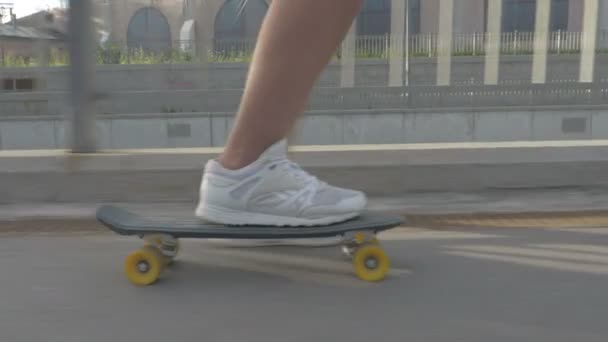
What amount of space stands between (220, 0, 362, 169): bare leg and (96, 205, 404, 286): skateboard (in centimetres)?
20

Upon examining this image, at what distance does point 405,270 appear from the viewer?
1.69 metres

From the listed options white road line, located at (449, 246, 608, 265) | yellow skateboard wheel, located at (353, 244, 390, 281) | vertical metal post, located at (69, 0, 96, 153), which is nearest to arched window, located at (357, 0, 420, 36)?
vertical metal post, located at (69, 0, 96, 153)

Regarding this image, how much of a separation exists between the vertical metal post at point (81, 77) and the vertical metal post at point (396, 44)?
8.85 feet

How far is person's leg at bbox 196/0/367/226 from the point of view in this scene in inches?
63.2

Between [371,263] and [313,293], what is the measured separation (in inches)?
7.3

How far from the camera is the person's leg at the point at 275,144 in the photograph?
1606 millimetres

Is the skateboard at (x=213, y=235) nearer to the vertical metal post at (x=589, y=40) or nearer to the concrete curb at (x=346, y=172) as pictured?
the concrete curb at (x=346, y=172)

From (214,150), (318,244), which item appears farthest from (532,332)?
(214,150)

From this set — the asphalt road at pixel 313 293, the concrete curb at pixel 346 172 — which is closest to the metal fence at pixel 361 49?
the concrete curb at pixel 346 172

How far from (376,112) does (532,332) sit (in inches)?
263

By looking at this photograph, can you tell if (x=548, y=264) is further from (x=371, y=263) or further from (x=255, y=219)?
(x=255, y=219)

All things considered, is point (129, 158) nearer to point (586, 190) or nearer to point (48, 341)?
point (48, 341)

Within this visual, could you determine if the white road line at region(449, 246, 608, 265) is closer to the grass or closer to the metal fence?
the grass

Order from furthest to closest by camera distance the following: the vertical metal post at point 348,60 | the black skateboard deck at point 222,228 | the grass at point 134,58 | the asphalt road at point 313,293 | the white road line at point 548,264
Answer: the vertical metal post at point 348,60 < the grass at point 134,58 < the white road line at point 548,264 < the black skateboard deck at point 222,228 < the asphalt road at point 313,293
